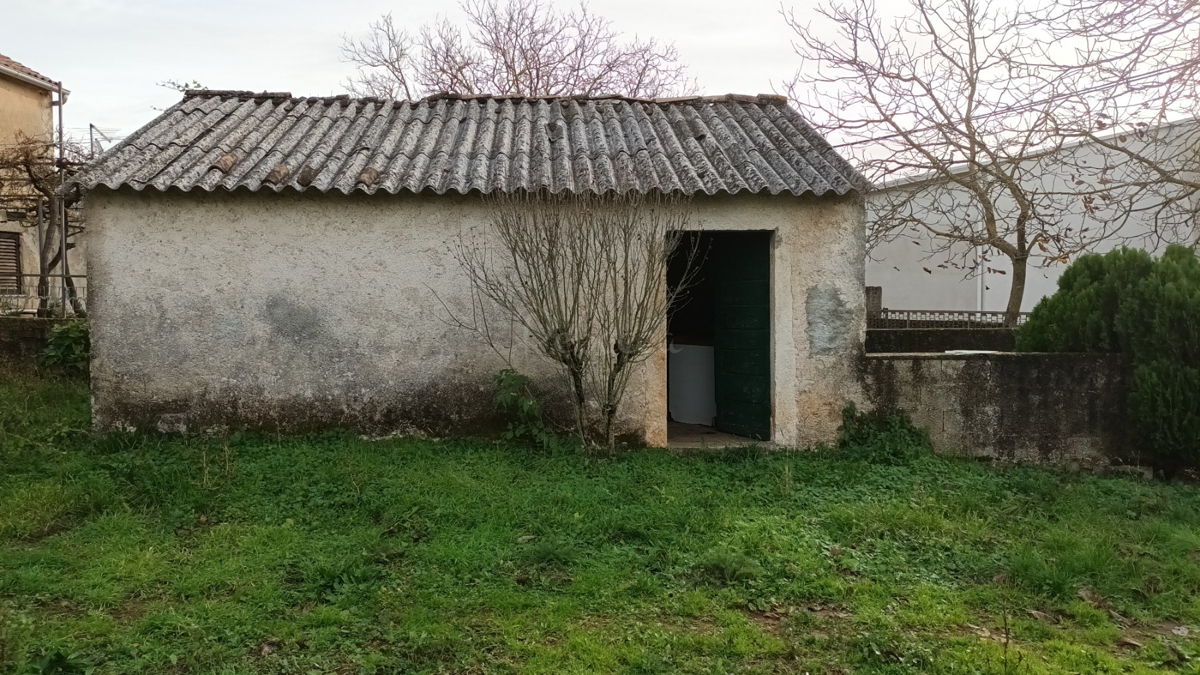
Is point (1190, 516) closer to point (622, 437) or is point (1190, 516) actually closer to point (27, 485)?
point (622, 437)

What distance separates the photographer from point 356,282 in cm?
739

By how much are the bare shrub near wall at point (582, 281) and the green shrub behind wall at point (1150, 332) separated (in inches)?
166

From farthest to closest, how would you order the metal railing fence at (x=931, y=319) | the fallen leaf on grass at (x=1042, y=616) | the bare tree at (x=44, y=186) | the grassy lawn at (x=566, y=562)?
the metal railing fence at (x=931, y=319) → the bare tree at (x=44, y=186) → the fallen leaf on grass at (x=1042, y=616) → the grassy lawn at (x=566, y=562)

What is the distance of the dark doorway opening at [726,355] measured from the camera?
7949mm

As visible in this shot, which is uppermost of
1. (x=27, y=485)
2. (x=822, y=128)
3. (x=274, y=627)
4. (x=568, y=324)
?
(x=822, y=128)

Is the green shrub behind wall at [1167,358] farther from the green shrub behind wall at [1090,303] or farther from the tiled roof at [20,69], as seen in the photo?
the tiled roof at [20,69]

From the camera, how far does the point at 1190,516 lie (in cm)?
595

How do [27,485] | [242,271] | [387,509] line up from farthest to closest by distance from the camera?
[242,271] < [27,485] < [387,509]

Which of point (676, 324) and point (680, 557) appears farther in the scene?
point (676, 324)

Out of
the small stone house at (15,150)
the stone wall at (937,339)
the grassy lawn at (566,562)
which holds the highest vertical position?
the small stone house at (15,150)

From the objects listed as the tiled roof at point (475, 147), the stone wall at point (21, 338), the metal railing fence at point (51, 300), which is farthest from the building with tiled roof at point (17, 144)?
the tiled roof at point (475, 147)

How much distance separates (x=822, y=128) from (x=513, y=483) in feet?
24.6

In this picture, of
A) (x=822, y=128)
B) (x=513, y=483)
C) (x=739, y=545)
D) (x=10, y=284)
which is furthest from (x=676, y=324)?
(x=10, y=284)

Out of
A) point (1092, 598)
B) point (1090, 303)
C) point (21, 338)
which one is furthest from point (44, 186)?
point (1092, 598)
